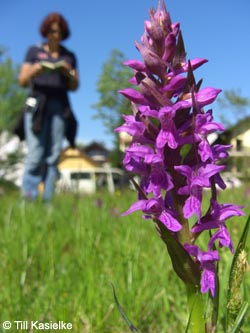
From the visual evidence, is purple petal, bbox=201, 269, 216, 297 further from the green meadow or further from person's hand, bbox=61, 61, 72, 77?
person's hand, bbox=61, 61, 72, 77

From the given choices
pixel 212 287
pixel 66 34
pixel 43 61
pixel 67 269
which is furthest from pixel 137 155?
pixel 66 34

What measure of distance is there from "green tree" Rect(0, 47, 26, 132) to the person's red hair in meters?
35.9

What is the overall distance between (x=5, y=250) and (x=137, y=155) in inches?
60.0

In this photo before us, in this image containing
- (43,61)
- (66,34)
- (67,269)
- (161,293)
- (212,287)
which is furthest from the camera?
(66,34)

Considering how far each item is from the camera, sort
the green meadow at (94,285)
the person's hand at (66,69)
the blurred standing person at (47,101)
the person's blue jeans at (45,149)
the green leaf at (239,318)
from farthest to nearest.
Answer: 1. the person's blue jeans at (45,149)
2. the blurred standing person at (47,101)
3. the person's hand at (66,69)
4. the green meadow at (94,285)
5. the green leaf at (239,318)

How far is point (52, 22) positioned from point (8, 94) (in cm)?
3851

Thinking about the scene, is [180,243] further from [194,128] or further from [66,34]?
[66,34]

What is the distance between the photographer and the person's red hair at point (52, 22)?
5.29 metres

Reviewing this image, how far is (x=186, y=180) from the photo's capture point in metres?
0.92

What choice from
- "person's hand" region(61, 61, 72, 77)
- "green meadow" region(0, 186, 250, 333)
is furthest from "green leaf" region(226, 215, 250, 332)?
"person's hand" region(61, 61, 72, 77)

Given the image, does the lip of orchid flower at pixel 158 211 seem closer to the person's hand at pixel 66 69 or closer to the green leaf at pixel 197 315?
the green leaf at pixel 197 315

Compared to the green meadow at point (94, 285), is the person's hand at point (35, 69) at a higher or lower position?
higher

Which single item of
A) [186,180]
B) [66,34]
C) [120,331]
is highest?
[66,34]

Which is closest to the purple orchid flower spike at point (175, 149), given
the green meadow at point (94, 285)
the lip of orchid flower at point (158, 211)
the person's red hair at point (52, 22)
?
the lip of orchid flower at point (158, 211)
